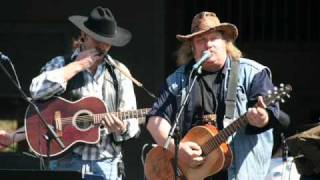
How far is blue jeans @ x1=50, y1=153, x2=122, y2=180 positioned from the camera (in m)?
5.96

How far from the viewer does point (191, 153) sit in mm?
5477

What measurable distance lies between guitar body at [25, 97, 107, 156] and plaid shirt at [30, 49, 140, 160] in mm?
64

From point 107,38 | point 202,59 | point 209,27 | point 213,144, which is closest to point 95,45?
point 107,38

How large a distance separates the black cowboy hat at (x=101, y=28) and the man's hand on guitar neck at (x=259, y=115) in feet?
4.94

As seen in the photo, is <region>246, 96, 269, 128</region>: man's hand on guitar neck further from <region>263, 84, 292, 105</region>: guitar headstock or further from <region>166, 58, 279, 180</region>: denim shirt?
<region>166, 58, 279, 180</region>: denim shirt

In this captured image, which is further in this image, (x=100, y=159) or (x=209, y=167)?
(x=100, y=159)


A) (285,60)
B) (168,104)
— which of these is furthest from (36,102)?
(285,60)

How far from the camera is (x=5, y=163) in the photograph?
9086mm

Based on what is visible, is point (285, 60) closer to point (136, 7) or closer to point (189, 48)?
point (136, 7)

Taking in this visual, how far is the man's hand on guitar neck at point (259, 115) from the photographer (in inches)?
Answer: 199

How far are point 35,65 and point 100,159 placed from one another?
3.71 m

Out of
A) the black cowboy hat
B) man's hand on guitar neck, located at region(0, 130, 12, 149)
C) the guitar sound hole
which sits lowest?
man's hand on guitar neck, located at region(0, 130, 12, 149)

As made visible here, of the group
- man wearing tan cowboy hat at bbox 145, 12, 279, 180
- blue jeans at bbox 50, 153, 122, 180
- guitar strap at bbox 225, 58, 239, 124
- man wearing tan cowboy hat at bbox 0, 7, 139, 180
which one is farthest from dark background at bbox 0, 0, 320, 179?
guitar strap at bbox 225, 58, 239, 124

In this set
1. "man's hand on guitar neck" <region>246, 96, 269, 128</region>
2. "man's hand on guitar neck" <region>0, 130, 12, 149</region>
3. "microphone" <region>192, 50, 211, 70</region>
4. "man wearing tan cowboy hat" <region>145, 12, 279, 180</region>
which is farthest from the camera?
"man's hand on guitar neck" <region>0, 130, 12, 149</region>
